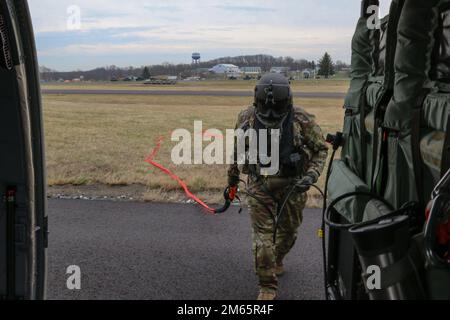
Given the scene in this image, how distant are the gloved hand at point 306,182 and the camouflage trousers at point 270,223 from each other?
87 mm

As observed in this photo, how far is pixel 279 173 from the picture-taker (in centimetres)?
464

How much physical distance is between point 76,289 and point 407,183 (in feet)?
11.6

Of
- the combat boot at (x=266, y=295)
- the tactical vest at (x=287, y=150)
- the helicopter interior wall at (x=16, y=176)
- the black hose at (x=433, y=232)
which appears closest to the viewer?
the black hose at (x=433, y=232)

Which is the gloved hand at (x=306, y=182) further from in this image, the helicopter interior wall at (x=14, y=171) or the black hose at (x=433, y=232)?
the black hose at (x=433, y=232)

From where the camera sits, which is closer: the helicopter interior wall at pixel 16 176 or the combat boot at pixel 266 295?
the helicopter interior wall at pixel 16 176

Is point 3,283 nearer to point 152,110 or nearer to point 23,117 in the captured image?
point 23,117

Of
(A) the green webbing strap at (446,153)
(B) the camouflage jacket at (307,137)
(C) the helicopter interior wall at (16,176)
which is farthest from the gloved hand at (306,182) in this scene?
(A) the green webbing strap at (446,153)

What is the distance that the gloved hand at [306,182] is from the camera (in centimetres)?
446

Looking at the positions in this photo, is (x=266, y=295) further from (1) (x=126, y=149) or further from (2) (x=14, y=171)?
(1) (x=126, y=149)

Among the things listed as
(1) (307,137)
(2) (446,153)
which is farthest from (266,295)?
(2) (446,153)

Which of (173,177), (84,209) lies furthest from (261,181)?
(173,177)

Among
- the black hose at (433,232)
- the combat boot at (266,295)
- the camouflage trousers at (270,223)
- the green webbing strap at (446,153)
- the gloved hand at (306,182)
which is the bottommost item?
the combat boot at (266,295)

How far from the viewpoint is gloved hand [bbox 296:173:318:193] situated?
446 cm

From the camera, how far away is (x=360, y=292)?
8.59 feet
